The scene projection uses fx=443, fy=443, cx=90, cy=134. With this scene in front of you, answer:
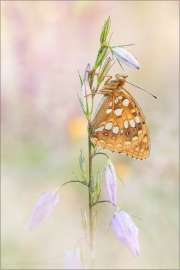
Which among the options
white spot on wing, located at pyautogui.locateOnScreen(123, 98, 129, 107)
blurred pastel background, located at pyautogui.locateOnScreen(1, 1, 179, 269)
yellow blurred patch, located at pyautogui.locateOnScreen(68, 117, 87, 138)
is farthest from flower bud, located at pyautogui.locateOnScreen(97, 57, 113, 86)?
yellow blurred patch, located at pyautogui.locateOnScreen(68, 117, 87, 138)

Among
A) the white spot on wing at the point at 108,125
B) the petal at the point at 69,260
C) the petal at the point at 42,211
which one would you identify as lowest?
the petal at the point at 69,260

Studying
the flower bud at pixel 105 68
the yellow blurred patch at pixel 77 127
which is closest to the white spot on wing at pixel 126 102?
the flower bud at pixel 105 68

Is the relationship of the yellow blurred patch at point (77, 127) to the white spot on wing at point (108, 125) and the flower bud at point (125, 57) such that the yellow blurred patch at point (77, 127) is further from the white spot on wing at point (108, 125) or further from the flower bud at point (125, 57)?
the flower bud at point (125, 57)

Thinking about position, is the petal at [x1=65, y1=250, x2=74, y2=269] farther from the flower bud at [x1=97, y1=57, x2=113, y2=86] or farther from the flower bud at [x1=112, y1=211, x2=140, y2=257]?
the flower bud at [x1=97, y1=57, x2=113, y2=86]

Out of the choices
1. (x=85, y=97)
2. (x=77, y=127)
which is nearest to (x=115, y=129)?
(x=85, y=97)

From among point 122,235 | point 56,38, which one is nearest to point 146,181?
point 56,38

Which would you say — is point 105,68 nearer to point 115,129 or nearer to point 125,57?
point 125,57

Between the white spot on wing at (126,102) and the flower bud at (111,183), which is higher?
the white spot on wing at (126,102)

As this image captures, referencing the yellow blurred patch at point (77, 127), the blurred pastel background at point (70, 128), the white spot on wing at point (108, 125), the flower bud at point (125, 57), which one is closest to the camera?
the flower bud at point (125, 57)
